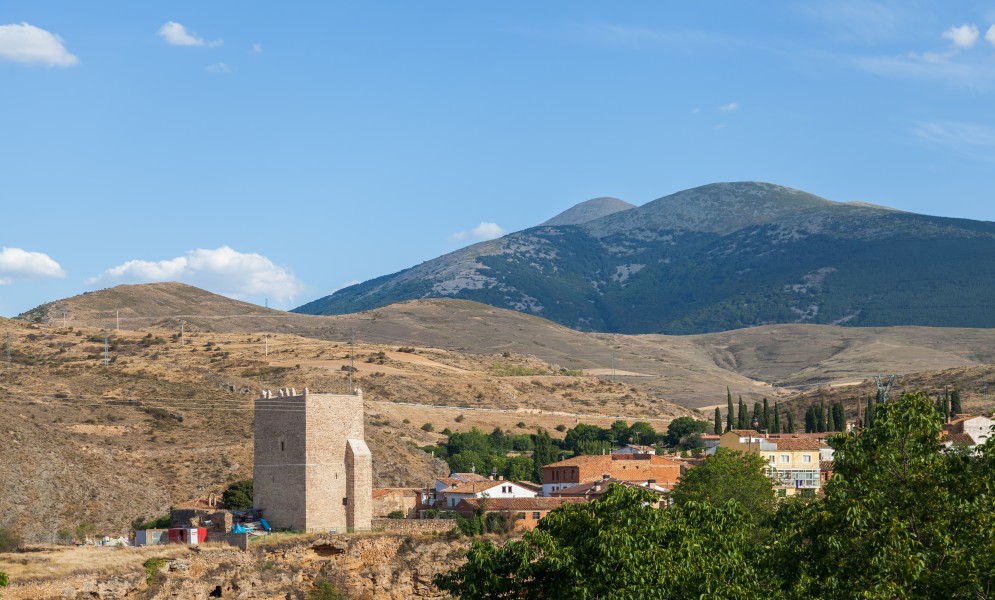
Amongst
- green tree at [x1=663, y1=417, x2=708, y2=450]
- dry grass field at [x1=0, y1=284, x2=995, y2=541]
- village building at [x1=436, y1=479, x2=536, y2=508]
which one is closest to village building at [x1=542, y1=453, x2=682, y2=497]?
village building at [x1=436, y1=479, x2=536, y2=508]

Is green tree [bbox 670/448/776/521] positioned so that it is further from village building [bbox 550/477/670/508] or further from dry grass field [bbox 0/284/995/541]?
dry grass field [bbox 0/284/995/541]

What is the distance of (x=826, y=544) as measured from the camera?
29438 mm

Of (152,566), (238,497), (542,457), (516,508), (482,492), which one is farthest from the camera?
(542,457)

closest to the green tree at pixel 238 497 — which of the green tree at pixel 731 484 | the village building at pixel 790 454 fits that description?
the green tree at pixel 731 484

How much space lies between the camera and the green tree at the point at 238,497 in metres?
60.3

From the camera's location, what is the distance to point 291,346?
15250cm

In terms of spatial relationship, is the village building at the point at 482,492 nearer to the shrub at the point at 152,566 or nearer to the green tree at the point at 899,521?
the shrub at the point at 152,566

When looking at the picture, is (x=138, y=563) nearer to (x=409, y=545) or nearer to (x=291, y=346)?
(x=409, y=545)

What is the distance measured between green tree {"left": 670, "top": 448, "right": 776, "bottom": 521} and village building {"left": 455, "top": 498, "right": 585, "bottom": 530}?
6.18m

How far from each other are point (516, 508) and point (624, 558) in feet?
128

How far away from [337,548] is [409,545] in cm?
371

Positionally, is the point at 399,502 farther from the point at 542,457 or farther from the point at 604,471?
the point at 542,457

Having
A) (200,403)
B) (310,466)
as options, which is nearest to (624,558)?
(310,466)

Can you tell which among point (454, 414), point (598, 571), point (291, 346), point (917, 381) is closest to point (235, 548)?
point (598, 571)
